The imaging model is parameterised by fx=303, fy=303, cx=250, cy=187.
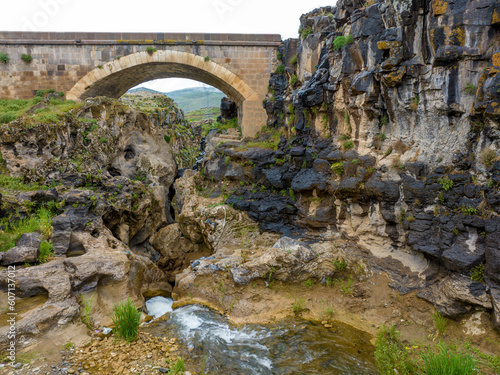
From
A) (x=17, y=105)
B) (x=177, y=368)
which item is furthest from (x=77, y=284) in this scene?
(x=17, y=105)

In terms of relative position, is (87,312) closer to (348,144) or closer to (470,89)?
(348,144)

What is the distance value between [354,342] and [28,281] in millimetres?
6730

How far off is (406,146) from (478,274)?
3.33 meters

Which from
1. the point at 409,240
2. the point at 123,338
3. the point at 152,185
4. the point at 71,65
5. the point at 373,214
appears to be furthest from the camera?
the point at 71,65

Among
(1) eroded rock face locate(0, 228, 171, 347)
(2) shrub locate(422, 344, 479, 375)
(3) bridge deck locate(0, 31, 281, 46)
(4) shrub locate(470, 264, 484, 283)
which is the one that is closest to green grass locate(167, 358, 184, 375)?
(1) eroded rock face locate(0, 228, 171, 347)

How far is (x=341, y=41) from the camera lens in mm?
9055

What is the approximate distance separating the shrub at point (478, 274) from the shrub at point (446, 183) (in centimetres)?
164

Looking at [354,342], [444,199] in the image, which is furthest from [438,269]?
[354,342]

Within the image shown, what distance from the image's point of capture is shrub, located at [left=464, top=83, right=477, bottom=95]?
20.0 feet

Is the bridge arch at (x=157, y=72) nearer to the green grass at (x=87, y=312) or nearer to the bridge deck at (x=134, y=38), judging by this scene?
the bridge deck at (x=134, y=38)

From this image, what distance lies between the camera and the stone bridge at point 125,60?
14.7 m

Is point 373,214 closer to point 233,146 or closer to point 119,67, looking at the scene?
point 233,146

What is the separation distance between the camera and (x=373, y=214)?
8.29 metres

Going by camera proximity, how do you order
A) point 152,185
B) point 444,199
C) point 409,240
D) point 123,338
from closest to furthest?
point 123,338, point 444,199, point 409,240, point 152,185
